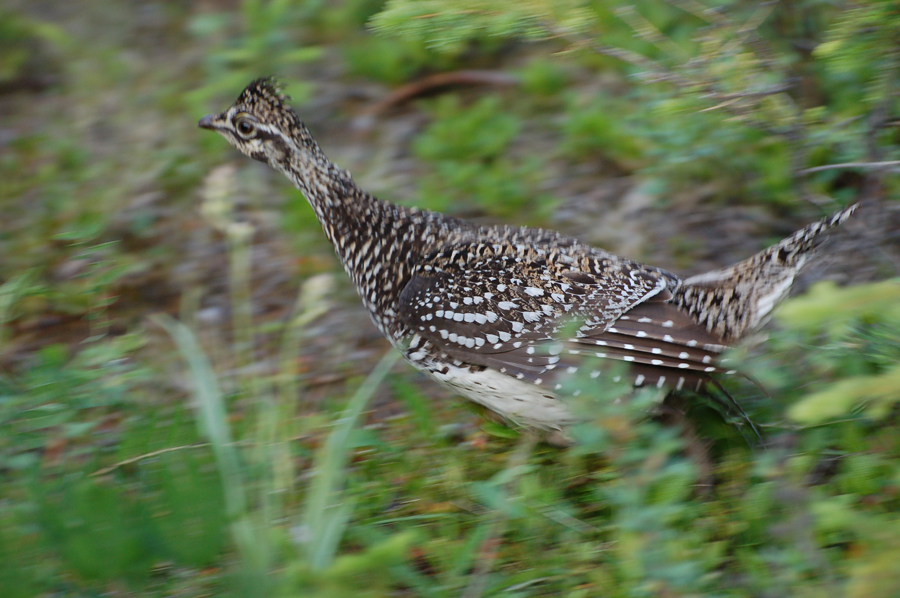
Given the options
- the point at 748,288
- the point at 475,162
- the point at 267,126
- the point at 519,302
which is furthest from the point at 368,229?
the point at 475,162

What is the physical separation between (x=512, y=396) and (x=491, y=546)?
66cm

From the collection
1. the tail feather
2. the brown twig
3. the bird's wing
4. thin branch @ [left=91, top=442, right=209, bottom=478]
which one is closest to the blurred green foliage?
the brown twig

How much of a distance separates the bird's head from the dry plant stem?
1.96 m

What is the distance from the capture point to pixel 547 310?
3.54m

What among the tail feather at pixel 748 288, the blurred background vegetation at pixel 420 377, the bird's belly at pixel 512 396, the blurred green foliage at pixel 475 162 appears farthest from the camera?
the blurred green foliage at pixel 475 162

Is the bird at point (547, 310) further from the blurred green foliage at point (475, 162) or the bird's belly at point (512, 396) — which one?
the blurred green foliage at point (475, 162)

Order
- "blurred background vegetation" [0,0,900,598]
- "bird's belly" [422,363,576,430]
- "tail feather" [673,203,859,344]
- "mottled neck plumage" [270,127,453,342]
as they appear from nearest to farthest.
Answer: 1. "blurred background vegetation" [0,0,900,598]
2. "tail feather" [673,203,859,344]
3. "bird's belly" [422,363,576,430]
4. "mottled neck plumage" [270,127,453,342]

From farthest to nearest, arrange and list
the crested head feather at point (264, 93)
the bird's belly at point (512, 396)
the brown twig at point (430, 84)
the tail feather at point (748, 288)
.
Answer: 1. the brown twig at point (430, 84)
2. the crested head feather at point (264, 93)
3. the bird's belly at point (512, 396)
4. the tail feather at point (748, 288)

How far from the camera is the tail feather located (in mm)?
3311

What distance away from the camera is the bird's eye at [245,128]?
4258 millimetres

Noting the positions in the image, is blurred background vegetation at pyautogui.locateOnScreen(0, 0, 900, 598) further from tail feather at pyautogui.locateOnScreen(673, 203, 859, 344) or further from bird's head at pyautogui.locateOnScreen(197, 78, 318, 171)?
bird's head at pyautogui.locateOnScreen(197, 78, 318, 171)

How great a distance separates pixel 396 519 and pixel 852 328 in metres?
2.12

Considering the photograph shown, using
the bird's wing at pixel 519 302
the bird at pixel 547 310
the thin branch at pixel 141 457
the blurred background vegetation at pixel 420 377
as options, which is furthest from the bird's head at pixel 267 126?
the thin branch at pixel 141 457

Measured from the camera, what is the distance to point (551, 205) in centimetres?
577
